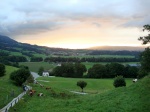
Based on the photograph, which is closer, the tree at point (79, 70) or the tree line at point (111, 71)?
the tree line at point (111, 71)

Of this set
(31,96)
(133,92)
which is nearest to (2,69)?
(31,96)

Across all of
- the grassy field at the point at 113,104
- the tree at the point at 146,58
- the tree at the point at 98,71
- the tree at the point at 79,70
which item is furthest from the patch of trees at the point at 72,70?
the tree at the point at 146,58

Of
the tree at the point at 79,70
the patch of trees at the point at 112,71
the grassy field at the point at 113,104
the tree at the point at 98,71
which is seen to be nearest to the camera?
the grassy field at the point at 113,104

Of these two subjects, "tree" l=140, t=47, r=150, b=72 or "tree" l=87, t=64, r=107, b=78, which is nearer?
"tree" l=140, t=47, r=150, b=72

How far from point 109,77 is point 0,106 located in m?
110

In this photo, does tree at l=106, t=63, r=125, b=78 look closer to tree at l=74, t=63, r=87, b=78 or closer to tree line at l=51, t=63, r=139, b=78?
tree line at l=51, t=63, r=139, b=78

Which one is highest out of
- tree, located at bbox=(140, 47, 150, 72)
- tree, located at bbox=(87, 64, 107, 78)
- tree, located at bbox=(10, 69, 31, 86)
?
tree, located at bbox=(140, 47, 150, 72)

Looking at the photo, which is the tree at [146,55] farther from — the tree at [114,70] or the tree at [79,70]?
the tree at [79,70]

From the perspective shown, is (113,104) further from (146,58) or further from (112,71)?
(112,71)

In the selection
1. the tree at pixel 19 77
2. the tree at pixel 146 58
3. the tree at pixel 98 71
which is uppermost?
the tree at pixel 146 58

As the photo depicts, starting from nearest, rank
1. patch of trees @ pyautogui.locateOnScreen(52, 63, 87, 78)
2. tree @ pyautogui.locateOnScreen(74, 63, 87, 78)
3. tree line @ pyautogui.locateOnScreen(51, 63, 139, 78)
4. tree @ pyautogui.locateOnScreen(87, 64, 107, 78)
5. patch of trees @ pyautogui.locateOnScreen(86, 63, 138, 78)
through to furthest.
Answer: tree @ pyautogui.locateOnScreen(87, 64, 107, 78) < patch of trees @ pyautogui.locateOnScreen(86, 63, 138, 78) < tree line @ pyautogui.locateOnScreen(51, 63, 139, 78) < tree @ pyautogui.locateOnScreen(74, 63, 87, 78) < patch of trees @ pyautogui.locateOnScreen(52, 63, 87, 78)

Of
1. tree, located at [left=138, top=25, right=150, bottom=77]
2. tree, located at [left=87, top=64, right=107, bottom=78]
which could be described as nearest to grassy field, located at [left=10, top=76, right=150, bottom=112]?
tree, located at [left=138, top=25, right=150, bottom=77]

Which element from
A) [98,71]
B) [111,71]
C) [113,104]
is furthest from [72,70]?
[113,104]

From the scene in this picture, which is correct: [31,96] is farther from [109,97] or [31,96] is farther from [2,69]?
[2,69]
